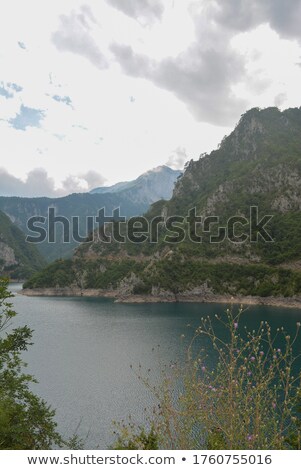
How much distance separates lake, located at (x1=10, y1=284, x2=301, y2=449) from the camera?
143ft

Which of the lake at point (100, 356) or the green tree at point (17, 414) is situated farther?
the lake at point (100, 356)

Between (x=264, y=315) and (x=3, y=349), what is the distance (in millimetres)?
107607

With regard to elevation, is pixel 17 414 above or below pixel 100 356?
above

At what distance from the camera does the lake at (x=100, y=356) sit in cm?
4347

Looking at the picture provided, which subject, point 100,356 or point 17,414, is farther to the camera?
point 100,356

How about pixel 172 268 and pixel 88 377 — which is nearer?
pixel 88 377

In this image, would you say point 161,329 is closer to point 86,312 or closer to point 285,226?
point 86,312

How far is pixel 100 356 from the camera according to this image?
76.0m

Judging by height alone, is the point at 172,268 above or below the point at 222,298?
above

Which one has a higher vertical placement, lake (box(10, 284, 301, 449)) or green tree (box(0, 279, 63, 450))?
green tree (box(0, 279, 63, 450))

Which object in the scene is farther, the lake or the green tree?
the lake
